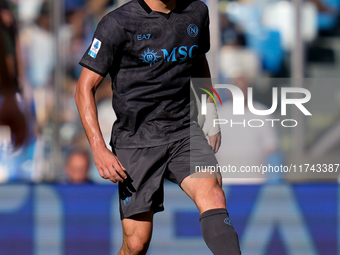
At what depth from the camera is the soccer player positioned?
299 cm

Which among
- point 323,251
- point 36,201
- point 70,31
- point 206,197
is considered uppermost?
point 70,31

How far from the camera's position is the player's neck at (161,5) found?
121 inches

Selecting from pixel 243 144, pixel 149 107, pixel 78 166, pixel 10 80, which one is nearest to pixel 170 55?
pixel 149 107

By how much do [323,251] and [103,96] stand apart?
9.66ft

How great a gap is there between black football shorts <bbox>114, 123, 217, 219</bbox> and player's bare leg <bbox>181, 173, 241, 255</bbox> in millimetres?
147

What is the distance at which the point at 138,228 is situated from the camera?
3.26 metres

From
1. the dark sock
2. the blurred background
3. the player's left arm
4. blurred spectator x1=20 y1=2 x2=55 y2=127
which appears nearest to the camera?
the dark sock

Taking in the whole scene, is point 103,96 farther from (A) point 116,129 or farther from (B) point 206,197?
(B) point 206,197

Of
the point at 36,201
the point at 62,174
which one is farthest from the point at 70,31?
the point at 36,201

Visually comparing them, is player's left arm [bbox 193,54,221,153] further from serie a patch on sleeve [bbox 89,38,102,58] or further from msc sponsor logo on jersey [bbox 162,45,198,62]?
serie a patch on sleeve [bbox 89,38,102,58]

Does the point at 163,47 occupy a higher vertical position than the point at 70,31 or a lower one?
lower

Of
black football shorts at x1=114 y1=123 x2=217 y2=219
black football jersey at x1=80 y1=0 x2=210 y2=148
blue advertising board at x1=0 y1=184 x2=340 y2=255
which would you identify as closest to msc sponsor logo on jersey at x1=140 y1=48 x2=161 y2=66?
black football jersey at x1=80 y1=0 x2=210 y2=148

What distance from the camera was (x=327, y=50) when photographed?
20.4ft

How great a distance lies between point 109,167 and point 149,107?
1.66 feet
